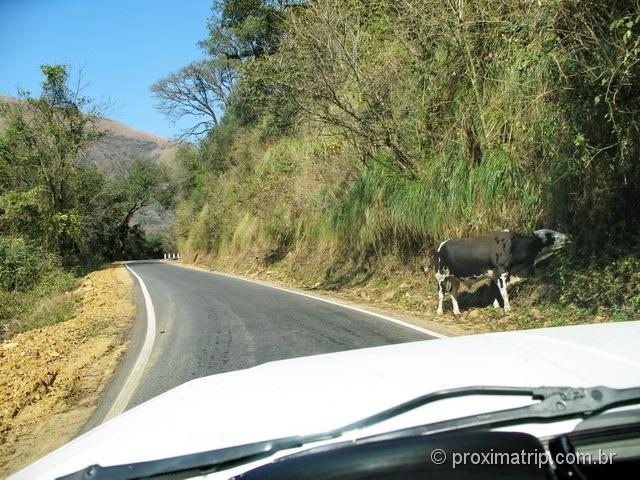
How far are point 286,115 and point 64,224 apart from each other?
19.4 metres

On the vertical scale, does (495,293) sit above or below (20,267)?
above

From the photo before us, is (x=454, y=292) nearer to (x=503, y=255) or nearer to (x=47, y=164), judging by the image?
(x=503, y=255)

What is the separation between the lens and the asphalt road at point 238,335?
7641 mm

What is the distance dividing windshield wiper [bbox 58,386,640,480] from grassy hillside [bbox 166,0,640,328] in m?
6.77

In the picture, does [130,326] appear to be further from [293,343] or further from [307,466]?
[307,466]

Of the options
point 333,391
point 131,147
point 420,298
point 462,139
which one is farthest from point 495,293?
point 131,147

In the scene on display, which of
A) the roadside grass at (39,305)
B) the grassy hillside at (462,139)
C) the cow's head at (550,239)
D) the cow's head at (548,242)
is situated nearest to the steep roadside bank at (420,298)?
the grassy hillside at (462,139)

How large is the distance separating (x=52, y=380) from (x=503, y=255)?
7.43 meters

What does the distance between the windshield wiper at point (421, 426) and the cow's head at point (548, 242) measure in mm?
8960

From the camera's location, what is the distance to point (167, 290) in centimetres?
1934

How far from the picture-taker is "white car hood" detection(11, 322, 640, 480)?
2105 millimetres

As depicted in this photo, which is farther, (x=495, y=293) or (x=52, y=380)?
(x=495, y=293)

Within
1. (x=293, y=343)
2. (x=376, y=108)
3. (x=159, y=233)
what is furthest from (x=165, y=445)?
(x=159, y=233)

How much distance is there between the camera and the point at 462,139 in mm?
13750
